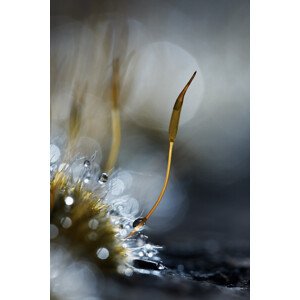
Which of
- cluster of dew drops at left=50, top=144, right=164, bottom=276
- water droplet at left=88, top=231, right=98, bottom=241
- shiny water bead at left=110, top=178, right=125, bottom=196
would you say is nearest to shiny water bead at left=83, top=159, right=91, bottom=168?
cluster of dew drops at left=50, top=144, right=164, bottom=276

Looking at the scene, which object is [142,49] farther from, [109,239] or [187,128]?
[109,239]

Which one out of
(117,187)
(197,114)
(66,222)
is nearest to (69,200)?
(66,222)

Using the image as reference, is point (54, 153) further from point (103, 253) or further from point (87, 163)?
point (103, 253)

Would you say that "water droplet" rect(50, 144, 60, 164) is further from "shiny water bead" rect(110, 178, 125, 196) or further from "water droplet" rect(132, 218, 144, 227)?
"water droplet" rect(132, 218, 144, 227)

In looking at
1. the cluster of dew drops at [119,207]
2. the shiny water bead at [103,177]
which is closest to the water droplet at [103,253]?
the cluster of dew drops at [119,207]
